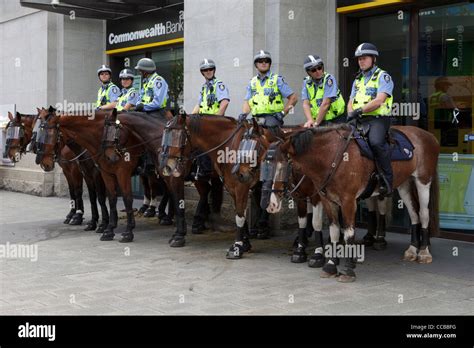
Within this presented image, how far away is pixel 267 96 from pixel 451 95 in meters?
3.11

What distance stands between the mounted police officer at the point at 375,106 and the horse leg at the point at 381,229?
1569 mm

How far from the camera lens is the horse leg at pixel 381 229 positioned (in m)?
9.20

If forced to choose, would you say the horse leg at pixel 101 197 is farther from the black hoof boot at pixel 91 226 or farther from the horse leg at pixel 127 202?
the horse leg at pixel 127 202

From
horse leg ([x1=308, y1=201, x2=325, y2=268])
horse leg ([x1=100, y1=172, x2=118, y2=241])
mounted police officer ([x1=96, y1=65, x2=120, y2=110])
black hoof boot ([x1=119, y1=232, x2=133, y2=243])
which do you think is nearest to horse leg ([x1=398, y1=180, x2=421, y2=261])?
horse leg ([x1=308, y1=201, x2=325, y2=268])

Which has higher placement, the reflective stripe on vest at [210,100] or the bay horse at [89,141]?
the reflective stripe on vest at [210,100]

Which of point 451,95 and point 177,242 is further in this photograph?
point 451,95

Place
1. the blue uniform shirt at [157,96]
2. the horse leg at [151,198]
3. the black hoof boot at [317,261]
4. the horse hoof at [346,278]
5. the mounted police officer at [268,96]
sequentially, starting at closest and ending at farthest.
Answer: the horse hoof at [346,278] → the black hoof boot at [317,261] → the mounted police officer at [268,96] → the blue uniform shirt at [157,96] → the horse leg at [151,198]

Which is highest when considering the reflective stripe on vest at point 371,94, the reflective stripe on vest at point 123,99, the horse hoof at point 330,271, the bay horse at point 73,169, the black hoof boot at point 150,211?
the reflective stripe on vest at point 123,99

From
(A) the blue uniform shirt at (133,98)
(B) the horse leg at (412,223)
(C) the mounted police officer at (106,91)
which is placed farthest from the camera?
(C) the mounted police officer at (106,91)

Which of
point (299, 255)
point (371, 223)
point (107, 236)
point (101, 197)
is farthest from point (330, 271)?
point (101, 197)

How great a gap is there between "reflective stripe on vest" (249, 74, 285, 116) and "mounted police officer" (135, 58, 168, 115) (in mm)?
1786

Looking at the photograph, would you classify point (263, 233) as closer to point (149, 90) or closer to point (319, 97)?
point (319, 97)

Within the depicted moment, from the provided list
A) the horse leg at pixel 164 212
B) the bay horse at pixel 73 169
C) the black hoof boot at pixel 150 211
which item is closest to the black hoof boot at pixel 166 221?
the horse leg at pixel 164 212

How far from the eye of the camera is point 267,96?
9.21m
